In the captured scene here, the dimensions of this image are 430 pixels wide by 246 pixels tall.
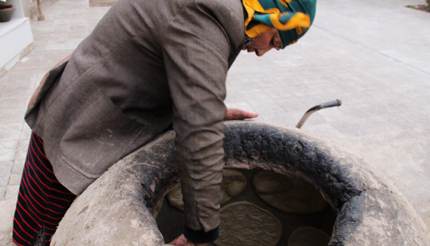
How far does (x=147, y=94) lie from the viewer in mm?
1247

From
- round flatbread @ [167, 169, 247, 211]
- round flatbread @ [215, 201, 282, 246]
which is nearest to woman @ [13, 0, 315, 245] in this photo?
round flatbread @ [167, 169, 247, 211]

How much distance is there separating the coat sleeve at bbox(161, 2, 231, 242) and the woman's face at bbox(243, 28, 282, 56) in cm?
17

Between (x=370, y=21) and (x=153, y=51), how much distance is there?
737cm

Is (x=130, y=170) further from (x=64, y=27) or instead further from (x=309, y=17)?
(x=64, y=27)

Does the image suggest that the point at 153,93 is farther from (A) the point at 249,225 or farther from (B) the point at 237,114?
(A) the point at 249,225

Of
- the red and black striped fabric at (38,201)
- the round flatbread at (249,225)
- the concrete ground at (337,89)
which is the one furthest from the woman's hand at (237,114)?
the red and black striped fabric at (38,201)

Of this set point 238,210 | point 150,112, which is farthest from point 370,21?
point 150,112

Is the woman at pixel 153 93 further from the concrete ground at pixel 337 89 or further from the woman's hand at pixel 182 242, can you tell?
the concrete ground at pixel 337 89

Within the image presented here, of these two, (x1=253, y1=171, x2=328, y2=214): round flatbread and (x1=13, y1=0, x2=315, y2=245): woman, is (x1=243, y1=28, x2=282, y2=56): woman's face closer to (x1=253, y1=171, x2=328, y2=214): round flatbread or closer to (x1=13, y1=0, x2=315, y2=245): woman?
(x1=13, y1=0, x2=315, y2=245): woman

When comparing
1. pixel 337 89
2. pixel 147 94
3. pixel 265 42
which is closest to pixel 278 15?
pixel 265 42

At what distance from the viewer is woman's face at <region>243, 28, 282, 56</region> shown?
3.80 feet

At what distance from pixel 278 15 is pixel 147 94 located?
444 mm

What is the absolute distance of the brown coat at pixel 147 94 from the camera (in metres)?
0.98

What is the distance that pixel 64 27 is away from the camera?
6.59 metres
